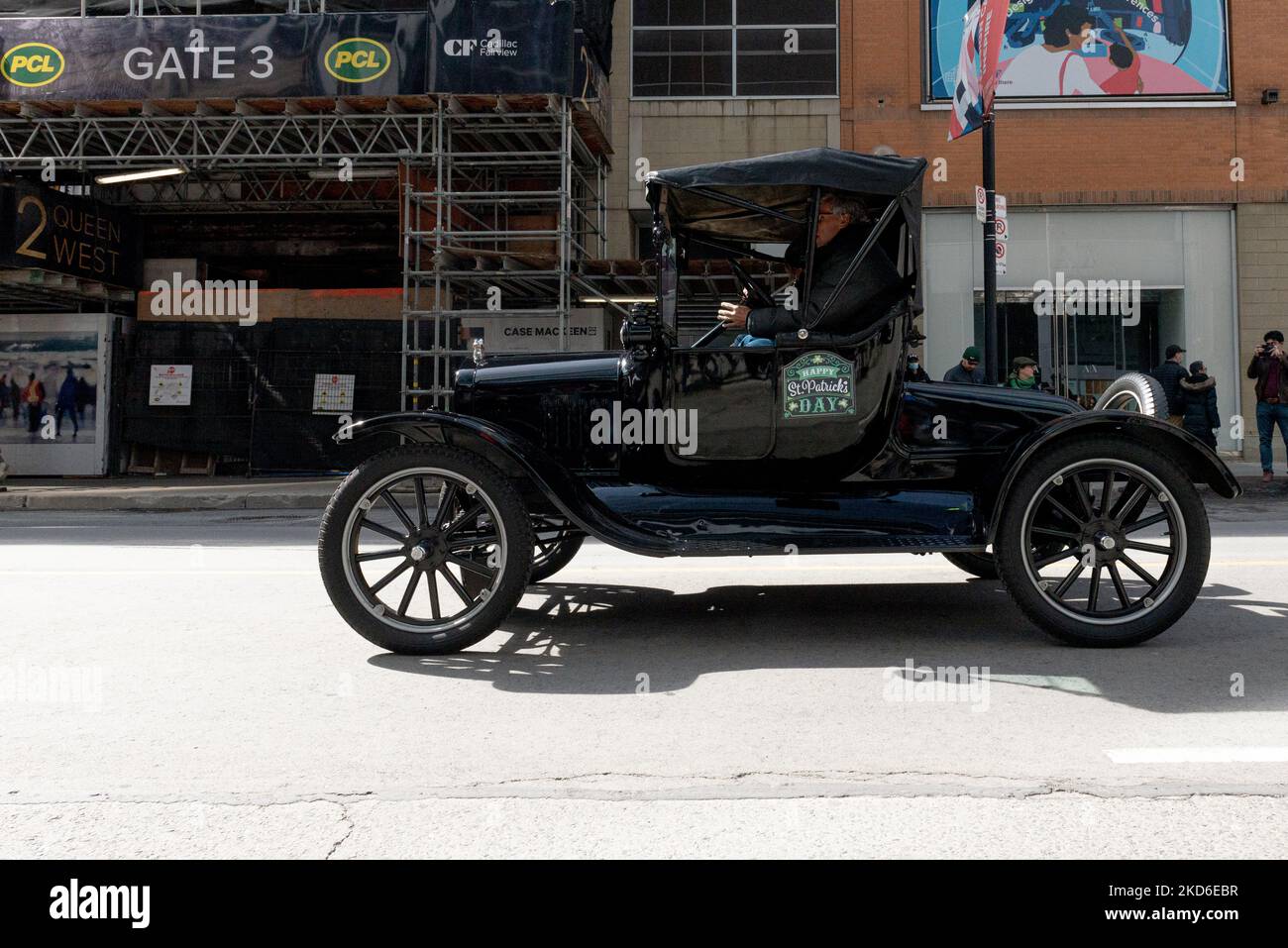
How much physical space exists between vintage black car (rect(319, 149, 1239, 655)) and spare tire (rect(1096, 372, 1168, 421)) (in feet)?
0.05

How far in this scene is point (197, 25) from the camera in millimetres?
14328

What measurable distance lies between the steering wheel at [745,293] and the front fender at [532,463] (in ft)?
3.22

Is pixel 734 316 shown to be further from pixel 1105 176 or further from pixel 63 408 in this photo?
pixel 63 408

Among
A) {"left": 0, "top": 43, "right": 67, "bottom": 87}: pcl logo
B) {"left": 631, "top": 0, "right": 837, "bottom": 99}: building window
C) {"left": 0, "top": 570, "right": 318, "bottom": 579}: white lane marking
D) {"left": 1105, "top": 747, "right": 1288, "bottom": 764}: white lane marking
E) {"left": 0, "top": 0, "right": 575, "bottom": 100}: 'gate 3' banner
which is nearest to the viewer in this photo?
{"left": 1105, "top": 747, "right": 1288, "bottom": 764}: white lane marking

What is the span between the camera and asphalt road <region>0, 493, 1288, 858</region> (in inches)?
104

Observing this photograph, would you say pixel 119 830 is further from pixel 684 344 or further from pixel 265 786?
pixel 684 344

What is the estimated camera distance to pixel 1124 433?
4.54 meters

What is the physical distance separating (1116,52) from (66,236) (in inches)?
642

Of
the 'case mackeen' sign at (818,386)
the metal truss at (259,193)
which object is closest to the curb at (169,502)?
the metal truss at (259,193)

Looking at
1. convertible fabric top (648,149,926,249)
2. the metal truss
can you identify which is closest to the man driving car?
convertible fabric top (648,149,926,249)

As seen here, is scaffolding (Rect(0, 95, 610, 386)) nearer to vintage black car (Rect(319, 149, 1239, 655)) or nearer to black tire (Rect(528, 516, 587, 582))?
black tire (Rect(528, 516, 587, 582))

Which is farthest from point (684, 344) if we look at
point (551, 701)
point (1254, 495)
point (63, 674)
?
point (1254, 495)

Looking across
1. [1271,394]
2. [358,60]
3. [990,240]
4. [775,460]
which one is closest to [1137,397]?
[775,460]
